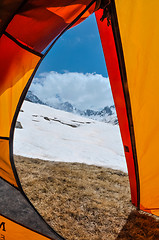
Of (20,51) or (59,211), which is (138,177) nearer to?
(59,211)

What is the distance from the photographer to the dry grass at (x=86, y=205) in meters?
1.99

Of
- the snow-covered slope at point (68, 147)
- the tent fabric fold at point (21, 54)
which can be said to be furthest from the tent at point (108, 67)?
the snow-covered slope at point (68, 147)

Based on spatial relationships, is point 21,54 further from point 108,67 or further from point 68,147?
point 68,147

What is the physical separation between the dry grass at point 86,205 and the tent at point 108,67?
13.5 inches

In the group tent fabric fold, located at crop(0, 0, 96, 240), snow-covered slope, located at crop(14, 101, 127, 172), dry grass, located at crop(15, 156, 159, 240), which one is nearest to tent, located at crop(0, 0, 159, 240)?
tent fabric fold, located at crop(0, 0, 96, 240)

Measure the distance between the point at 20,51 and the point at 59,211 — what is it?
7.82 ft

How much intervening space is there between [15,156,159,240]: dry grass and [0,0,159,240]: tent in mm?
342

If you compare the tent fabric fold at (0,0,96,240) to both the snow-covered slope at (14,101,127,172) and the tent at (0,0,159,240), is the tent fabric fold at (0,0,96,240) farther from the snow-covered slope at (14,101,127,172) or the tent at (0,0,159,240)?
the snow-covered slope at (14,101,127,172)

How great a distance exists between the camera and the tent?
1308 millimetres

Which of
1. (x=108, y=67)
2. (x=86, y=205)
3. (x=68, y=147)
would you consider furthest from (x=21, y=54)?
(x=68, y=147)

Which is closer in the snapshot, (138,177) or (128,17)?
(128,17)

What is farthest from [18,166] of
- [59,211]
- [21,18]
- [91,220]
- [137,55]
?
[137,55]

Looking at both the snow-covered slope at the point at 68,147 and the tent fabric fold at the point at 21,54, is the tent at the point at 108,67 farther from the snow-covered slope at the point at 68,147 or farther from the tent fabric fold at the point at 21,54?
the snow-covered slope at the point at 68,147

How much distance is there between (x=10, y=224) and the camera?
57.5 inches
